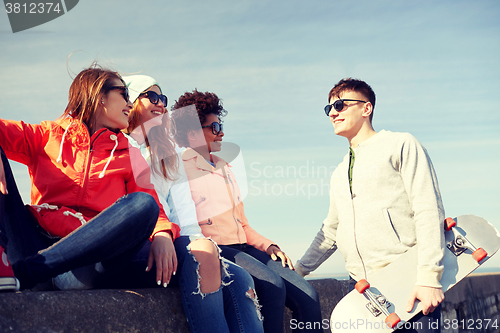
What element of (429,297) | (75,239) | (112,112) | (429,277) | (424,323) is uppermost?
(112,112)

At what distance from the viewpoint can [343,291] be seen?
3.99 m

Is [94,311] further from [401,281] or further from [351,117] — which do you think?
[351,117]

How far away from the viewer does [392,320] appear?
2.72 metres

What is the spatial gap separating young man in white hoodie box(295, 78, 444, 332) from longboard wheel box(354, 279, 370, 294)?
0.11 m

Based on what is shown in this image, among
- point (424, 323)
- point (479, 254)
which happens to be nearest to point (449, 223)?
point (479, 254)

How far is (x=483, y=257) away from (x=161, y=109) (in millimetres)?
2780

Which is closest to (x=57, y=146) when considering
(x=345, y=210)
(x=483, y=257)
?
(x=345, y=210)

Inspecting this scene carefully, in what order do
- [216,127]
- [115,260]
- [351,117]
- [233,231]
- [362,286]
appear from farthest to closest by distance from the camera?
1. [216,127]
2. [351,117]
3. [233,231]
4. [362,286]
5. [115,260]

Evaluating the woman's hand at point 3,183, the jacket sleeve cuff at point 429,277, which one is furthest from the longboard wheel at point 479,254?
the woman's hand at point 3,183

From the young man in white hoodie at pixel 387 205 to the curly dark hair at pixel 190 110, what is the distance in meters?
1.45

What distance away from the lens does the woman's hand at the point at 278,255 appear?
339 cm

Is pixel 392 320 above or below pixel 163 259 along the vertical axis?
below

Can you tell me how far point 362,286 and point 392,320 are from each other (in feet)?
0.89

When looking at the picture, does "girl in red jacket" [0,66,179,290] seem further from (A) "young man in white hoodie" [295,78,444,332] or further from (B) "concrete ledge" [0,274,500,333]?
(A) "young man in white hoodie" [295,78,444,332]
